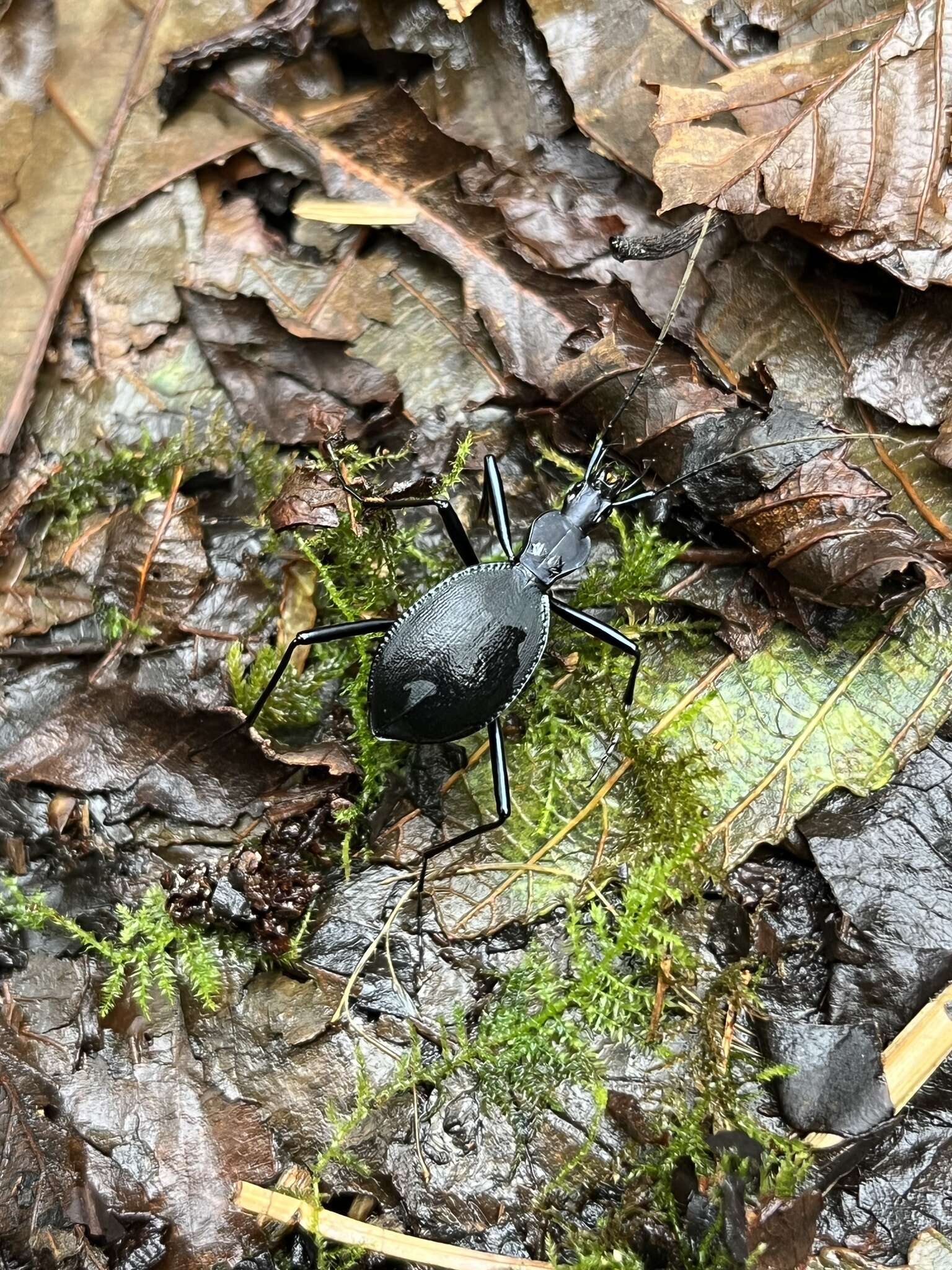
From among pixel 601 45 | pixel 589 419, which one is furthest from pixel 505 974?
pixel 601 45

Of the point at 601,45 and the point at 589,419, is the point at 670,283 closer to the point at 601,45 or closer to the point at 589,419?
the point at 589,419

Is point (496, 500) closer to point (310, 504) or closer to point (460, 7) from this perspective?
point (310, 504)

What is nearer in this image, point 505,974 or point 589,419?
point 505,974

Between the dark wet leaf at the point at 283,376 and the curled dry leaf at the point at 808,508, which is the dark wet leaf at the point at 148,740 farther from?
the curled dry leaf at the point at 808,508

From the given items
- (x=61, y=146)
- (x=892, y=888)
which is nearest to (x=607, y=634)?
(x=892, y=888)

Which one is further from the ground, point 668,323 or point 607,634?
point 668,323

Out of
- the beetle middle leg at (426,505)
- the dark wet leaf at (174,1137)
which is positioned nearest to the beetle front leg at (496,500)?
the beetle middle leg at (426,505)
